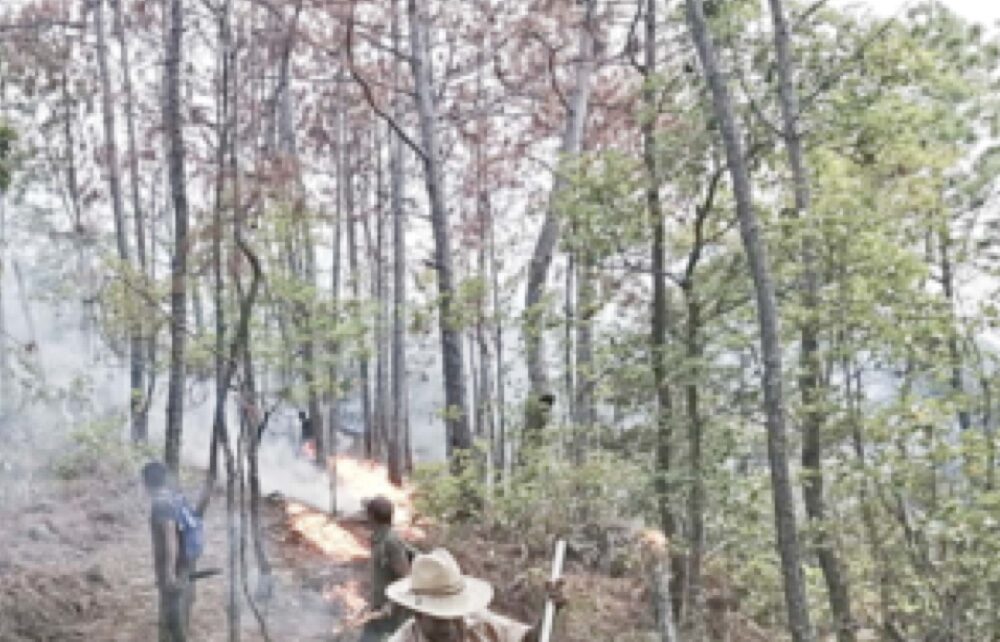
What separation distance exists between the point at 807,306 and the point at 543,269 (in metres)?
4.72

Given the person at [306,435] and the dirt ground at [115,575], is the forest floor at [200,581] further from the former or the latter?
the person at [306,435]

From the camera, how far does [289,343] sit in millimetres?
10766

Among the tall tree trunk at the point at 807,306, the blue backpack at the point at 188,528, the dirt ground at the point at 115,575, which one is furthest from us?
the dirt ground at the point at 115,575

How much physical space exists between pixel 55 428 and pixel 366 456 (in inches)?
281

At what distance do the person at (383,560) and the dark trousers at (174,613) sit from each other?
2.58m

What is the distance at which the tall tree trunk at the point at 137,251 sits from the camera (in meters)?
13.7

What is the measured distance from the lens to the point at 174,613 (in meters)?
8.42

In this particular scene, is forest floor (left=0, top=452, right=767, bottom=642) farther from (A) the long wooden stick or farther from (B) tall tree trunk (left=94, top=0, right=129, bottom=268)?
(B) tall tree trunk (left=94, top=0, right=129, bottom=268)

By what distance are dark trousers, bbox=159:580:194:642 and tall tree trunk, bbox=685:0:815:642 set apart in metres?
4.89

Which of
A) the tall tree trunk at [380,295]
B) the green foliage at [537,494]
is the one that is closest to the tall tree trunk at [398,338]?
the tall tree trunk at [380,295]

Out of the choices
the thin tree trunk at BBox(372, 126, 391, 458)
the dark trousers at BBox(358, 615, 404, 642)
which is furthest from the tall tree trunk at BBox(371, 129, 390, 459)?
the dark trousers at BBox(358, 615, 404, 642)

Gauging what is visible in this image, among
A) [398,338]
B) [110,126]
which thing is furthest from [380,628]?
[110,126]

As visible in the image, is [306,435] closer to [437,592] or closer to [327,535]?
[327,535]

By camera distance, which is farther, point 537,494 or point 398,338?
point 398,338
